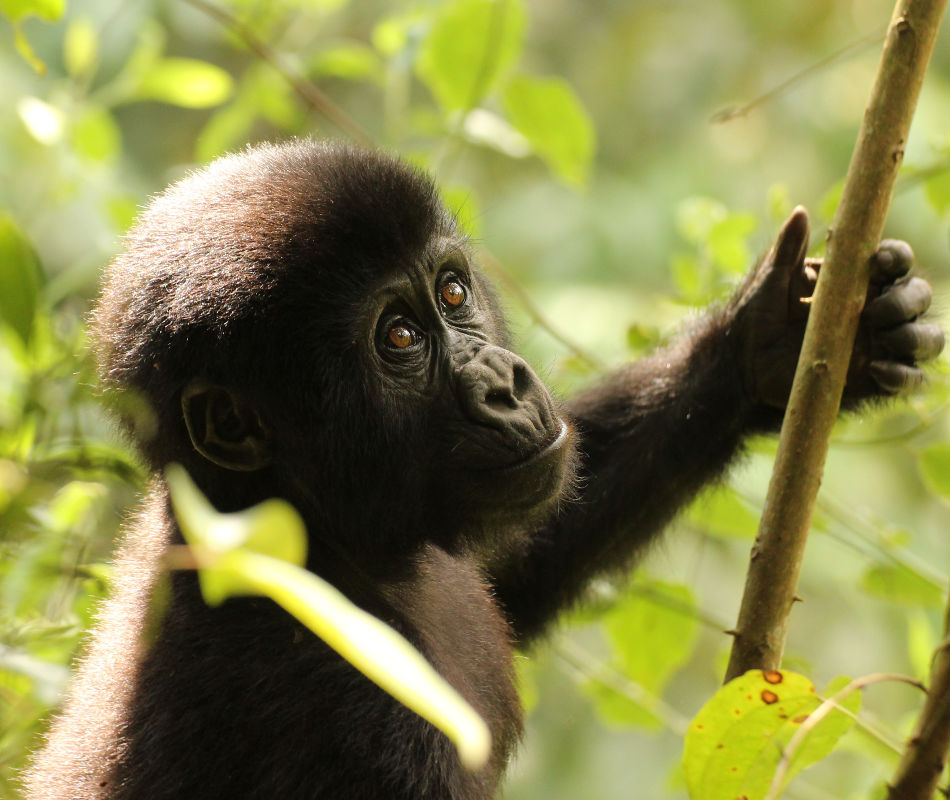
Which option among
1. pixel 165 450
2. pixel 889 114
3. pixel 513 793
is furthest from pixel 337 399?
pixel 513 793

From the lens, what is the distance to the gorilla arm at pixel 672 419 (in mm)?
2473

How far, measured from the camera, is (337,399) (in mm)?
2217

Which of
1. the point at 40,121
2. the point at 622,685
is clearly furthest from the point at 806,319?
the point at 40,121

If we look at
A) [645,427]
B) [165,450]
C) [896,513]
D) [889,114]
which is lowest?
[896,513]

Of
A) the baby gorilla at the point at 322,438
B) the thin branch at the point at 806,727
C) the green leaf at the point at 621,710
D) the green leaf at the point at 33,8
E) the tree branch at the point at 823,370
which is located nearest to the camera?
the thin branch at the point at 806,727

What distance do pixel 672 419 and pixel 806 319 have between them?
480 millimetres

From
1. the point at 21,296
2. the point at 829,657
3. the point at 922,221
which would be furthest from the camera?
the point at 829,657

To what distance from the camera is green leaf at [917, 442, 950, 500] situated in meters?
2.37

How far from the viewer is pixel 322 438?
7.26 feet

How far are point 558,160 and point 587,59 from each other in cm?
690

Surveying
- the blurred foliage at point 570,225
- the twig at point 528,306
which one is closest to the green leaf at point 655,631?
the blurred foliage at point 570,225

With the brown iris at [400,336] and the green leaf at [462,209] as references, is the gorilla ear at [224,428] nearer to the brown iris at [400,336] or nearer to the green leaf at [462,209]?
the brown iris at [400,336]

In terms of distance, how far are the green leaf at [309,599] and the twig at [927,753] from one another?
1.01 metres

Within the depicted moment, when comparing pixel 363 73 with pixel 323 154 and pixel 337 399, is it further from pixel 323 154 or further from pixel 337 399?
pixel 337 399
